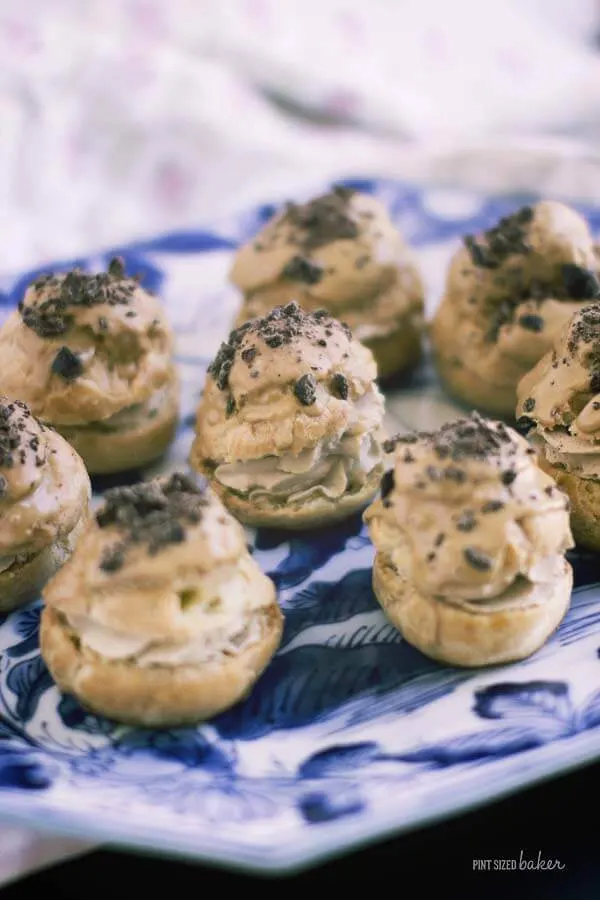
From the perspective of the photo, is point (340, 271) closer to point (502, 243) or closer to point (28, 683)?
point (502, 243)

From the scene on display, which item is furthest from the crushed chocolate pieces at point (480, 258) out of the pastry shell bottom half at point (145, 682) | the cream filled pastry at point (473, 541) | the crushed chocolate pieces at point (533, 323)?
the pastry shell bottom half at point (145, 682)

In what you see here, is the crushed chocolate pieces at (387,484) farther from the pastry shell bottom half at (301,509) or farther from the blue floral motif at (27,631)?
the blue floral motif at (27,631)

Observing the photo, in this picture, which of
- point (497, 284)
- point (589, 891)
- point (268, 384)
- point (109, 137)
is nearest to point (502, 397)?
point (497, 284)

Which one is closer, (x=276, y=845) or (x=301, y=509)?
(x=276, y=845)

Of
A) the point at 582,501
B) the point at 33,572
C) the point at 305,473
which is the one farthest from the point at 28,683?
the point at 582,501

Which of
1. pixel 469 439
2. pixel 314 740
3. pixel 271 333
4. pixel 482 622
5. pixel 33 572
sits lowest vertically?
pixel 33 572

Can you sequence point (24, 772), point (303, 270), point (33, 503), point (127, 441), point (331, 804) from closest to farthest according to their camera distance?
point (331, 804) → point (24, 772) → point (33, 503) → point (127, 441) → point (303, 270)
